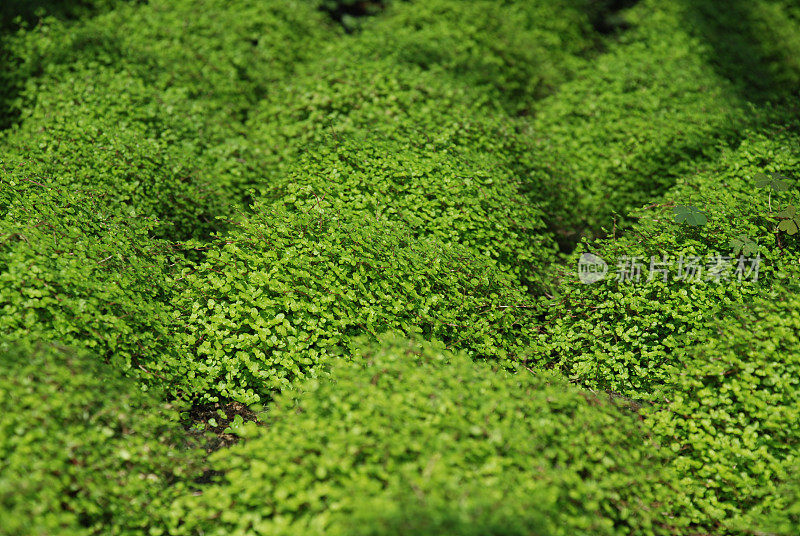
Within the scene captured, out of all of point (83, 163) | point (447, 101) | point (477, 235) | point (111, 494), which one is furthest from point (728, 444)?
point (83, 163)

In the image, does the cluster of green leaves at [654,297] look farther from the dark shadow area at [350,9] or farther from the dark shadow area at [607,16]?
the dark shadow area at [350,9]

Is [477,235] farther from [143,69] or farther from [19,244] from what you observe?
[143,69]

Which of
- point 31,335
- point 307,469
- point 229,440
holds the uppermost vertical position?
point 31,335

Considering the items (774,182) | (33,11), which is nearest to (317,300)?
(774,182)

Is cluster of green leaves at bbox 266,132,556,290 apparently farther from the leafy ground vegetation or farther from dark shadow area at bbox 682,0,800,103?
dark shadow area at bbox 682,0,800,103

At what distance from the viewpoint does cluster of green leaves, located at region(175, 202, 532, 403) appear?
4836 mm

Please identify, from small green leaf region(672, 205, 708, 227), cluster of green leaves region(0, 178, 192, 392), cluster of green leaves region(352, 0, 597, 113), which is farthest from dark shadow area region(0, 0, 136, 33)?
small green leaf region(672, 205, 708, 227)

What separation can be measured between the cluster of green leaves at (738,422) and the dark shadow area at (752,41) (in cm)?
511

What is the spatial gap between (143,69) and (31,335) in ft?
15.4

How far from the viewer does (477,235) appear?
5914 mm

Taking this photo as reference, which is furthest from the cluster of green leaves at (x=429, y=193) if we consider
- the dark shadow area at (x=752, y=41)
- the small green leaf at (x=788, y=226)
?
the dark shadow area at (x=752, y=41)

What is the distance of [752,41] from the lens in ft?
34.1

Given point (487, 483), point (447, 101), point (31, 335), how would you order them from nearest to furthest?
point (487, 483)
point (31, 335)
point (447, 101)

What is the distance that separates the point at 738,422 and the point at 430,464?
2423 millimetres
